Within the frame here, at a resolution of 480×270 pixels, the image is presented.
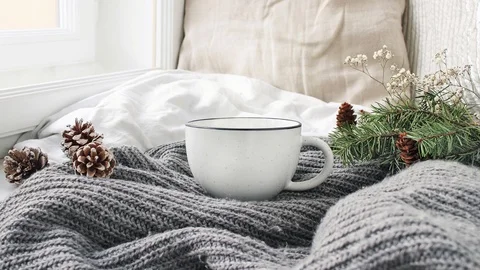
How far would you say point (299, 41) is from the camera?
1.01 metres

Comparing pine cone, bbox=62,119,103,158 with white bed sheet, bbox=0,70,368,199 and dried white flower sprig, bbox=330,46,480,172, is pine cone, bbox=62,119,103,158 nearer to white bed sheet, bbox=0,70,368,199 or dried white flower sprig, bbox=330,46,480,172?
white bed sheet, bbox=0,70,368,199

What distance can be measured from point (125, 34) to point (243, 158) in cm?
74

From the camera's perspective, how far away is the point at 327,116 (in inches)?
37.3

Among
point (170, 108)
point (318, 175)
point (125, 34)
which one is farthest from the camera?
point (125, 34)

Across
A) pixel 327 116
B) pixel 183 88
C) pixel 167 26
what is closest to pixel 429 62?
pixel 327 116

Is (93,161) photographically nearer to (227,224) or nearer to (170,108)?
(227,224)

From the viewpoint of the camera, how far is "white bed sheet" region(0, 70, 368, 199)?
822 mm

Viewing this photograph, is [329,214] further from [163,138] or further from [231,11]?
[231,11]

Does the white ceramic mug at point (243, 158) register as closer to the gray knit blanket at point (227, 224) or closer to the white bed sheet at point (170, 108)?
the gray knit blanket at point (227, 224)

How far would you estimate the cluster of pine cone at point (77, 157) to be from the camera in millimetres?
612

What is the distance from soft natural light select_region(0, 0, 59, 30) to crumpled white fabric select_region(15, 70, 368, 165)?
30cm

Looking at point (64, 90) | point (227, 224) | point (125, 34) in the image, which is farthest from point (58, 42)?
point (227, 224)

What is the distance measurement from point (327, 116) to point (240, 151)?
1.20 ft

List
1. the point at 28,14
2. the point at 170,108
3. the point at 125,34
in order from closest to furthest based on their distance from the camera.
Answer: the point at 170,108 → the point at 28,14 → the point at 125,34
